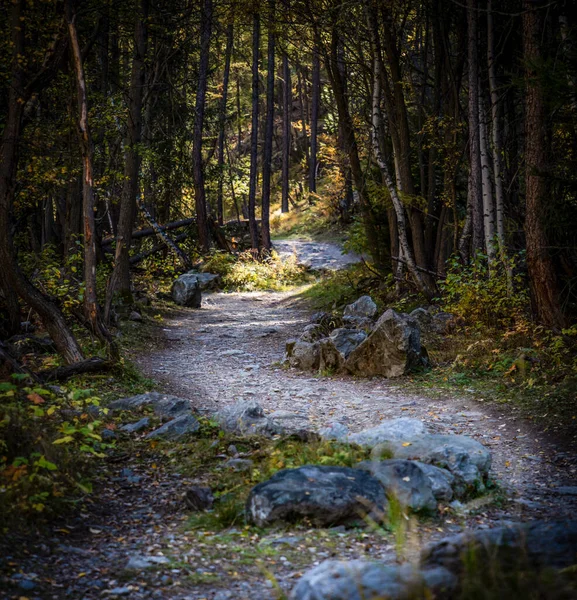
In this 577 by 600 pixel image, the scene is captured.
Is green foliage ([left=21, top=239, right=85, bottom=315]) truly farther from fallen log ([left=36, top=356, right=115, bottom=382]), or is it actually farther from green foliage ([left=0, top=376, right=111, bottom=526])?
green foliage ([left=0, top=376, right=111, bottom=526])

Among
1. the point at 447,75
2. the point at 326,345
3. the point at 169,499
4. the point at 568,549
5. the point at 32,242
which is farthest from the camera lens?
the point at 32,242

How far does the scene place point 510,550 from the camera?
103 inches

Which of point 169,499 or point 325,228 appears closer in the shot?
point 169,499

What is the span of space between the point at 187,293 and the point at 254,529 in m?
13.6

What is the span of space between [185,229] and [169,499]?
18677 millimetres

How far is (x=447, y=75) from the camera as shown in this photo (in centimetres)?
1340

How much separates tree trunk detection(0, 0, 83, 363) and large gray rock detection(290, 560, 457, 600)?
20.2 ft

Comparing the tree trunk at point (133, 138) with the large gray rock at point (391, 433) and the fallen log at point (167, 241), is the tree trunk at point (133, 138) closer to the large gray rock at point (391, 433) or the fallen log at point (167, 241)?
the fallen log at point (167, 241)

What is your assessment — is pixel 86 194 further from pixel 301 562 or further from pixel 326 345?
pixel 301 562

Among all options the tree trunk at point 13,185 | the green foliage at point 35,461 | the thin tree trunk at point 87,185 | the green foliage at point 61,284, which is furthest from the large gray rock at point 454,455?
the green foliage at point 61,284

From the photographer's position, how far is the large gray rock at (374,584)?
2.31 metres

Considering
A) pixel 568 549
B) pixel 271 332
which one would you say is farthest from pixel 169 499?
pixel 271 332

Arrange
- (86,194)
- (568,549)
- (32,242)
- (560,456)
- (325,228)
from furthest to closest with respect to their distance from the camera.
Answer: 1. (325,228)
2. (32,242)
3. (86,194)
4. (560,456)
5. (568,549)

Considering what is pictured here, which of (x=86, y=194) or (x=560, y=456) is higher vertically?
(x=86, y=194)
